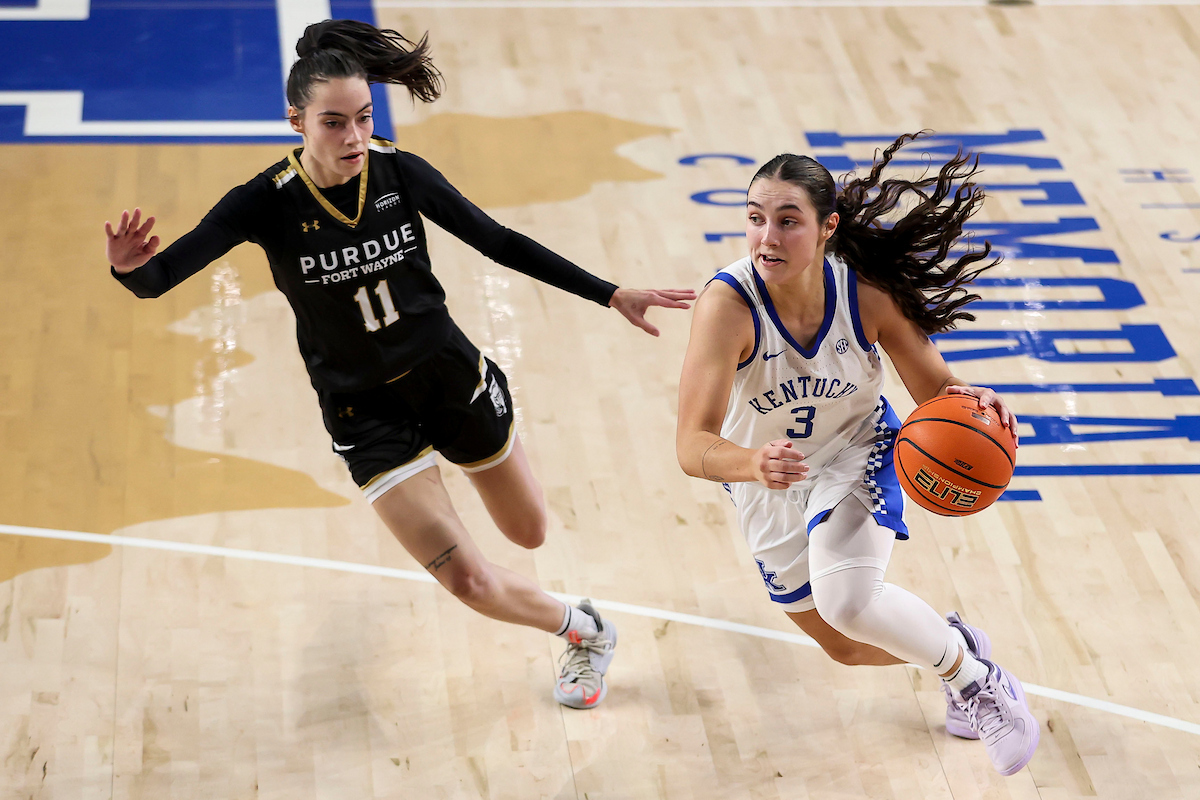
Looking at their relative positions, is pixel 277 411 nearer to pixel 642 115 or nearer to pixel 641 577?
pixel 641 577

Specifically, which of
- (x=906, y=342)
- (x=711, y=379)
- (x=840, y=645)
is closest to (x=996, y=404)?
(x=906, y=342)

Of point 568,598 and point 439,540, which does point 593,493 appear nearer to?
point 568,598

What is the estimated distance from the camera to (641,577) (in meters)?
4.63

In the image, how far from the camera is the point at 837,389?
363 centimetres

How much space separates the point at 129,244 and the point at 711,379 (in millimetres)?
1491

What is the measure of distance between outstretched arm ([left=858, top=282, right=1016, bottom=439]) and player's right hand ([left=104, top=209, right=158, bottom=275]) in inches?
73.1

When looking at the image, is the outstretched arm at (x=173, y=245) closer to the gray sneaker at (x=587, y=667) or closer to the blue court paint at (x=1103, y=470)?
the gray sneaker at (x=587, y=667)

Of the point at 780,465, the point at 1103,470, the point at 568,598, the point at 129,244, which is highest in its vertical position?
the point at 780,465

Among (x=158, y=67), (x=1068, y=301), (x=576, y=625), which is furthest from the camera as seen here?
(x=158, y=67)

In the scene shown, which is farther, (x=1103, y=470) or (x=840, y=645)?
(x=1103, y=470)

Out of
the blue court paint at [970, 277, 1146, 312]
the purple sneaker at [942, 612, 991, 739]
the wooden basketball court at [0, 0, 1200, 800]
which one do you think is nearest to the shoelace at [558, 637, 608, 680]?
the wooden basketball court at [0, 0, 1200, 800]

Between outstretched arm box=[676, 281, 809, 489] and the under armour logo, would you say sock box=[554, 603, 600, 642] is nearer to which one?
the under armour logo

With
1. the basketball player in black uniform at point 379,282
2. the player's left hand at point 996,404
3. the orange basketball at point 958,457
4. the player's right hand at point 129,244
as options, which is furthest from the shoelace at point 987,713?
the player's right hand at point 129,244

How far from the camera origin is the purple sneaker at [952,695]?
3971 mm
